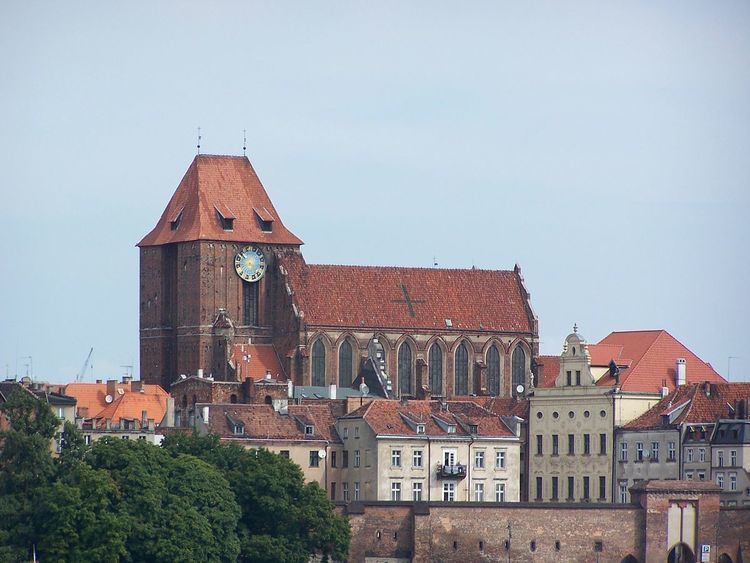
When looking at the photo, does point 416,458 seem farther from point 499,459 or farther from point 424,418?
point 499,459

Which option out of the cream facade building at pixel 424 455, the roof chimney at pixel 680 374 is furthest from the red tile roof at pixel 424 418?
the roof chimney at pixel 680 374

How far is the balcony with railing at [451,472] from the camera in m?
175

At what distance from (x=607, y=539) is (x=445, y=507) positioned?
8216 millimetres

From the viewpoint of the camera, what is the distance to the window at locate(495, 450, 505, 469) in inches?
6983

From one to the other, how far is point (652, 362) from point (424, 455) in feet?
56.4

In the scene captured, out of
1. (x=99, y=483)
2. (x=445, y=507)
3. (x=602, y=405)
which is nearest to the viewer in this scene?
(x=99, y=483)

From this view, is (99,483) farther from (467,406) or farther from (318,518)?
(467,406)

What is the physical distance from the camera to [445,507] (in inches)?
6486

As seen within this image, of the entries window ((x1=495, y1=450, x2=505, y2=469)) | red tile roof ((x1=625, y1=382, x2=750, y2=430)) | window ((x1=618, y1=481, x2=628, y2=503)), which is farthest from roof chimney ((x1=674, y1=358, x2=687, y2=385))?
window ((x1=495, y1=450, x2=505, y2=469))

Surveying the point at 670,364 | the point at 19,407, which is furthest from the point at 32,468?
the point at 670,364

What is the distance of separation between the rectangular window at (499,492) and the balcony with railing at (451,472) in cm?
214

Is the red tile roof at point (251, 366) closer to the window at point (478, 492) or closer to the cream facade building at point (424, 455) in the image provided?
the cream facade building at point (424, 455)

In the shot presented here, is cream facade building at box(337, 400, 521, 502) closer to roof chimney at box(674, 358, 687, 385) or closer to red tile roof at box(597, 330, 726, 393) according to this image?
red tile roof at box(597, 330, 726, 393)

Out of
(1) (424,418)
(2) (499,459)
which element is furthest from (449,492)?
(1) (424,418)
